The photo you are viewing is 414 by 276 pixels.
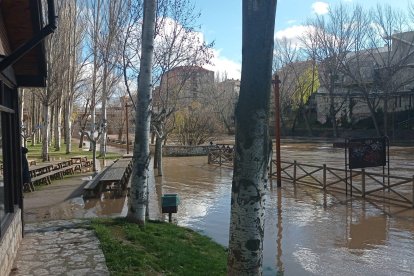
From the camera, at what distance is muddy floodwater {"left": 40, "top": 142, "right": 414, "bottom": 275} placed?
7.77 metres

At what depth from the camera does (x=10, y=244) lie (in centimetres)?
610

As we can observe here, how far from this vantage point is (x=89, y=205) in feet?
43.1

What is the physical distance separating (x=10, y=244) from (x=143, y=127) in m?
3.58

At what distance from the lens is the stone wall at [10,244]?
5.38 m

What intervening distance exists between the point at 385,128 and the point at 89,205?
4176cm

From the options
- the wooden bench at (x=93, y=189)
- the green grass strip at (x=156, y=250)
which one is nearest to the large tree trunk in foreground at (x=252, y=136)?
the green grass strip at (x=156, y=250)

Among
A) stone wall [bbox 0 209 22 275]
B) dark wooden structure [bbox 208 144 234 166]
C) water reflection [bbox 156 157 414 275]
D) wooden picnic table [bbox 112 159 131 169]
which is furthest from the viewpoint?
dark wooden structure [bbox 208 144 234 166]

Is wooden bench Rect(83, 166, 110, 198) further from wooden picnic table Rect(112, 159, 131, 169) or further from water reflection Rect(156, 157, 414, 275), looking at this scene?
wooden picnic table Rect(112, 159, 131, 169)

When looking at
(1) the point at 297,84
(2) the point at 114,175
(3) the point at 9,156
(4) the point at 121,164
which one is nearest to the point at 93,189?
(2) the point at 114,175

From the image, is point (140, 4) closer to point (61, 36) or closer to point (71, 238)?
point (71, 238)

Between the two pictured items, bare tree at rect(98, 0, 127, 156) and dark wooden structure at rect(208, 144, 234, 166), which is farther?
dark wooden structure at rect(208, 144, 234, 166)

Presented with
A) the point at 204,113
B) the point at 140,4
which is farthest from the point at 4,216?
the point at 204,113

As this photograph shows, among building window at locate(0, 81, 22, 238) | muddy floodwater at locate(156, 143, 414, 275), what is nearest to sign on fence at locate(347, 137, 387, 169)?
muddy floodwater at locate(156, 143, 414, 275)

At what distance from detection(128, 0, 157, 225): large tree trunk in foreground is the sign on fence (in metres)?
8.51
